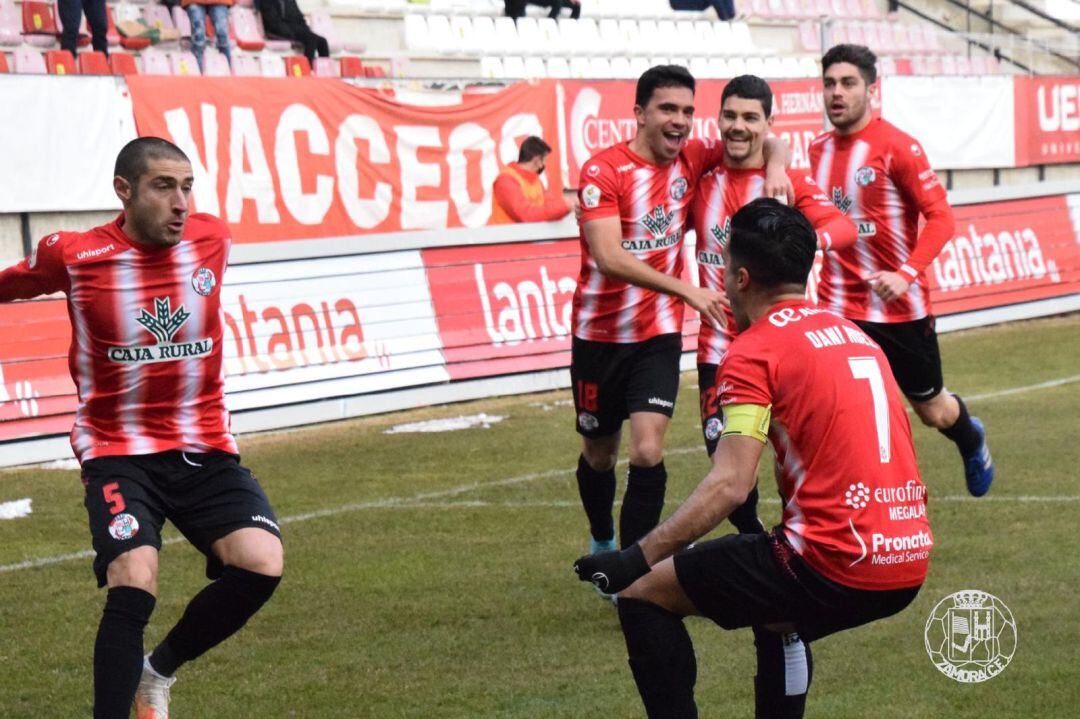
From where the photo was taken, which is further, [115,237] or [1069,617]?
[1069,617]

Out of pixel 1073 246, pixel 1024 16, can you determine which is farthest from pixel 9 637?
pixel 1024 16

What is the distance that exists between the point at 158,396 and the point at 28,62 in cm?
1216

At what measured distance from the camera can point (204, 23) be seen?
19109 mm

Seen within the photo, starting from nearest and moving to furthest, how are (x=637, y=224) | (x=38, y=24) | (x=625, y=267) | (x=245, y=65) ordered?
(x=625, y=267) → (x=637, y=224) → (x=38, y=24) → (x=245, y=65)

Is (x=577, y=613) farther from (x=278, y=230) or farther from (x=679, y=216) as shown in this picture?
(x=278, y=230)

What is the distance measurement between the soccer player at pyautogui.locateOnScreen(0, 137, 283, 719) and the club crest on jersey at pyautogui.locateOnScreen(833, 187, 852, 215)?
4165 mm

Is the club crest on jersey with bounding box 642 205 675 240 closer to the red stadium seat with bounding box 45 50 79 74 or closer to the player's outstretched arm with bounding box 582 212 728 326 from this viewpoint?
the player's outstretched arm with bounding box 582 212 728 326

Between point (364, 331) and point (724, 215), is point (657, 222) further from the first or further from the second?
point (364, 331)

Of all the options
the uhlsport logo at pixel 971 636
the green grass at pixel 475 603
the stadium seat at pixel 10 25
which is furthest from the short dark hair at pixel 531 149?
the uhlsport logo at pixel 971 636

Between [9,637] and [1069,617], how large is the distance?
4.59 metres

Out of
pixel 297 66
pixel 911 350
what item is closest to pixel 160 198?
pixel 911 350

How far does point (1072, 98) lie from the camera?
1165 inches

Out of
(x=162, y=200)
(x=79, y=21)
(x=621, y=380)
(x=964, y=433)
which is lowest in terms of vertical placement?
(x=964, y=433)

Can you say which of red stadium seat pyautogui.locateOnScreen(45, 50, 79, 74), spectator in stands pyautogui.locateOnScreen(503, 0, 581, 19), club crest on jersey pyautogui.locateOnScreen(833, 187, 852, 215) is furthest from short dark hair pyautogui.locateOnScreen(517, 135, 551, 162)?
club crest on jersey pyautogui.locateOnScreen(833, 187, 852, 215)
